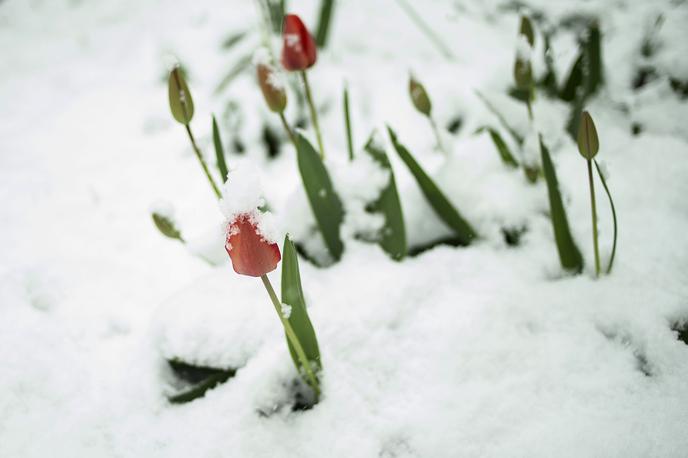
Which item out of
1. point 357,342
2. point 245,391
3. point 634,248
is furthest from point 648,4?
point 245,391

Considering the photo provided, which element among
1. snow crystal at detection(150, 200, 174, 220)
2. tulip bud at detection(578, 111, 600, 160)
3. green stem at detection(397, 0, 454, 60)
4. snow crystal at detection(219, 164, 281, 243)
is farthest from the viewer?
green stem at detection(397, 0, 454, 60)

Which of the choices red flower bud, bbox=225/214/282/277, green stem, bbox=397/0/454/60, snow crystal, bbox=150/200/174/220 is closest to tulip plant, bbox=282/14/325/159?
snow crystal, bbox=150/200/174/220

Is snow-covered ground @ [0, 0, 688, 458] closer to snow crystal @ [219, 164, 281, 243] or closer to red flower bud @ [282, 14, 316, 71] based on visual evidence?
red flower bud @ [282, 14, 316, 71]

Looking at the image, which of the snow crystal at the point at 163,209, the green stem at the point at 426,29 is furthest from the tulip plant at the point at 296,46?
the green stem at the point at 426,29

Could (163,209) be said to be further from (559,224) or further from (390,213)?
(559,224)

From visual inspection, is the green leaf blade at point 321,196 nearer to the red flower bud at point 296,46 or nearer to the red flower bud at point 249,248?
the red flower bud at point 296,46

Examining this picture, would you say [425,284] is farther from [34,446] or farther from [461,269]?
[34,446]

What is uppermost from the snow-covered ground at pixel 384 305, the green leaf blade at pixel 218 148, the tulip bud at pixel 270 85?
the tulip bud at pixel 270 85
